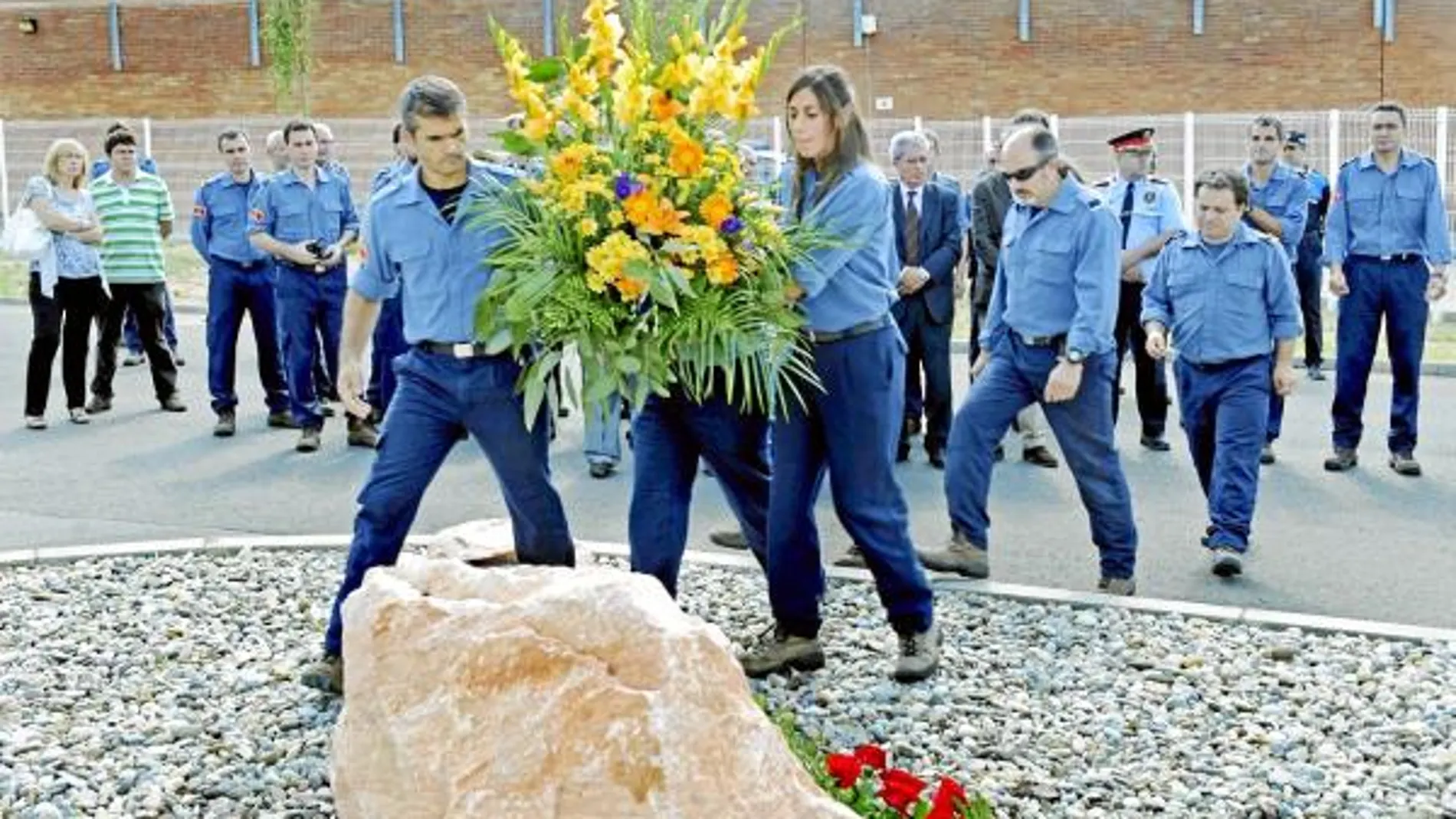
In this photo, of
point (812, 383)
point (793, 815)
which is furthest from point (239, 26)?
point (793, 815)

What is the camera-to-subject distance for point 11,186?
3303cm

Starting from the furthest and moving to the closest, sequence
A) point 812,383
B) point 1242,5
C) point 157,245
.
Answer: point 1242,5, point 157,245, point 812,383

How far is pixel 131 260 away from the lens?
1368 centimetres

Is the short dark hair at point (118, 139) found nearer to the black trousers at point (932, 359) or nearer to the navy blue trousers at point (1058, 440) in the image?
the black trousers at point (932, 359)

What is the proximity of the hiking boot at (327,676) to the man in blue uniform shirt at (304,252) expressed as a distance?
230 inches

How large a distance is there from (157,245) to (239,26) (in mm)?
24883

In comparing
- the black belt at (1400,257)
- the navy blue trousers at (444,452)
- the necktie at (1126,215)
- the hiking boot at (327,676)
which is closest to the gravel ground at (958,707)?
the hiking boot at (327,676)

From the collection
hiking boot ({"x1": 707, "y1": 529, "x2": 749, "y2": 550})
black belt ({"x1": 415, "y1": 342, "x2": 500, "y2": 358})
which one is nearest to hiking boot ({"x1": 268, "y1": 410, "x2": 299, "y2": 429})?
hiking boot ({"x1": 707, "y1": 529, "x2": 749, "y2": 550})

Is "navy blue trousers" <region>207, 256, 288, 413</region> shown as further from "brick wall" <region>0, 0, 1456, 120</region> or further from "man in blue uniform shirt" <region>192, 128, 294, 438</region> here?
"brick wall" <region>0, 0, 1456, 120</region>

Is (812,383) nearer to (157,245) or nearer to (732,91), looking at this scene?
(732,91)

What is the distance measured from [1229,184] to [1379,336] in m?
2.72

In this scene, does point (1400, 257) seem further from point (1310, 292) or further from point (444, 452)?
point (444, 452)

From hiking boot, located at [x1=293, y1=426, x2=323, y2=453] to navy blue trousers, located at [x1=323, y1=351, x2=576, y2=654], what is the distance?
5.79 meters

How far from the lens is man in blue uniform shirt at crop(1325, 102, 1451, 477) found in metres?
11.0
